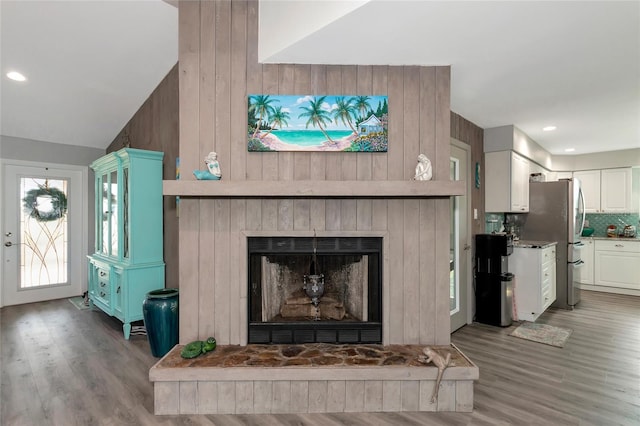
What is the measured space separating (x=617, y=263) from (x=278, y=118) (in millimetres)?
5864

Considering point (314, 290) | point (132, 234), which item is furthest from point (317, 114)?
point (132, 234)

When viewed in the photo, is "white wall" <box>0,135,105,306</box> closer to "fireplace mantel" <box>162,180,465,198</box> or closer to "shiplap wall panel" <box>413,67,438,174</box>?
"fireplace mantel" <box>162,180,465,198</box>

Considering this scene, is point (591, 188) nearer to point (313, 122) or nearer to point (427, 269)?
point (427, 269)

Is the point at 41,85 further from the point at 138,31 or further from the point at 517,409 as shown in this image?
the point at 517,409

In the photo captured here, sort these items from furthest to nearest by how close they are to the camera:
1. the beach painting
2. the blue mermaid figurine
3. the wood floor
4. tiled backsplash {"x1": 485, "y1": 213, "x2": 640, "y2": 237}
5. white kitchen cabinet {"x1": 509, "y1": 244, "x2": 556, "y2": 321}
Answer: tiled backsplash {"x1": 485, "y1": 213, "x2": 640, "y2": 237}
white kitchen cabinet {"x1": 509, "y1": 244, "x2": 556, "y2": 321}
the beach painting
the blue mermaid figurine
the wood floor

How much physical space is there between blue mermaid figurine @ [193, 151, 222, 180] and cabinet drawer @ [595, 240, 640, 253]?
6067 millimetres

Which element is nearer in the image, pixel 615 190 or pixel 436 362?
pixel 436 362

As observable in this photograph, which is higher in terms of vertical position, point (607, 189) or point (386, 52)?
point (386, 52)

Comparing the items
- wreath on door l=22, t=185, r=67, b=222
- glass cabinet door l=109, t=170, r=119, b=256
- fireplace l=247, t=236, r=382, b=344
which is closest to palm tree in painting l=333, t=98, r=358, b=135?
fireplace l=247, t=236, r=382, b=344

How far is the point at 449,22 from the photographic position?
1846 mm

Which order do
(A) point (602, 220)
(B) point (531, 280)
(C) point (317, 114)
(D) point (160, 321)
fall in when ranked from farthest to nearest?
(A) point (602, 220) → (B) point (531, 280) → (D) point (160, 321) → (C) point (317, 114)

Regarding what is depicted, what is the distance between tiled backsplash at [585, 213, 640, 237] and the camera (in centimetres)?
523

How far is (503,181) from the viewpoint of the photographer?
3.88 m

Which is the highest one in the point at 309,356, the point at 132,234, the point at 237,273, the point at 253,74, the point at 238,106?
the point at 253,74
